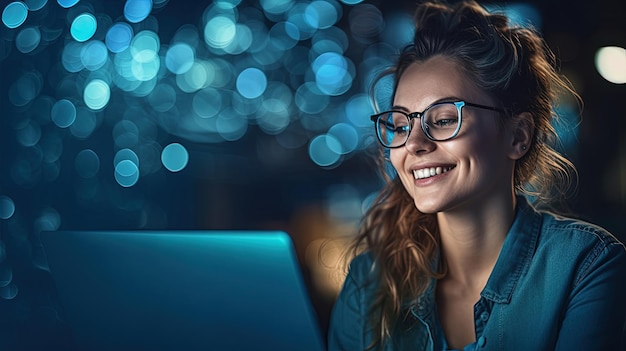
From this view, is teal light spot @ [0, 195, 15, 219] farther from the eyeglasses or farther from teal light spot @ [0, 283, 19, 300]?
the eyeglasses

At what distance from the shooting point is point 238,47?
97.4 inches

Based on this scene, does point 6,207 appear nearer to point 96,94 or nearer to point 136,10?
point 96,94

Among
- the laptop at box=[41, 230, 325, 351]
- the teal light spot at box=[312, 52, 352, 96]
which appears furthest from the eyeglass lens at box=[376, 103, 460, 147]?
the teal light spot at box=[312, 52, 352, 96]

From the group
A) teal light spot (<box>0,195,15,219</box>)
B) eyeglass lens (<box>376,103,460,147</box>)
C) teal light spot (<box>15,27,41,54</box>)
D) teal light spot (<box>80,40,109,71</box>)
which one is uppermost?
teal light spot (<box>15,27,41,54</box>)

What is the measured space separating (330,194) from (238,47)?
3.07 ft

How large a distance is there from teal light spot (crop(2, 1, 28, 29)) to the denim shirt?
1.13 metres

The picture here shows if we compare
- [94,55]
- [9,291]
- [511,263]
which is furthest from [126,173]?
[511,263]

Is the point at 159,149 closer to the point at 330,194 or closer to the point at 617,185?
the point at 330,194

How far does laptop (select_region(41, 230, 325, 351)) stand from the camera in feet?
1.97

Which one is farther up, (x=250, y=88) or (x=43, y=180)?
(x=250, y=88)

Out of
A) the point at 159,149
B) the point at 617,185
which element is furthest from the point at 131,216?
the point at 617,185

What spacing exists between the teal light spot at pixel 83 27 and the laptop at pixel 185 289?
3.80ft

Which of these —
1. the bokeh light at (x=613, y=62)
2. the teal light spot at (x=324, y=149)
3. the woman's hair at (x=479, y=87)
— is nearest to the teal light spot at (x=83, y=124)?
the woman's hair at (x=479, y=87)

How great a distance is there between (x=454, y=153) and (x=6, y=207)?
108 centimetres
